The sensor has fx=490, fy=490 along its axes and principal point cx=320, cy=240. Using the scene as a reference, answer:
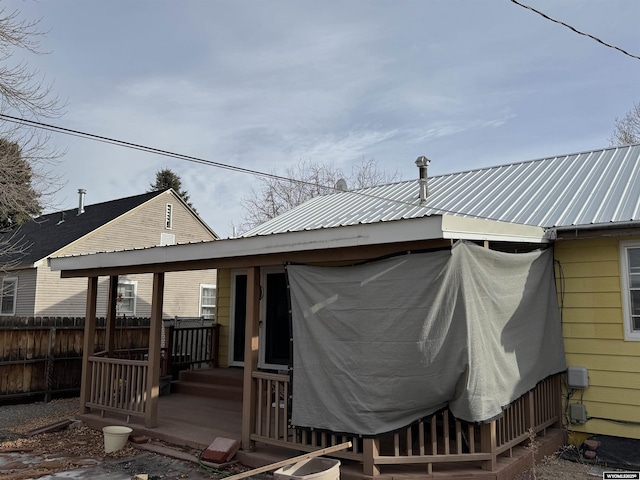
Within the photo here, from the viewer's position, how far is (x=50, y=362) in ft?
32.9

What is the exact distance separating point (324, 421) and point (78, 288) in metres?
15.0

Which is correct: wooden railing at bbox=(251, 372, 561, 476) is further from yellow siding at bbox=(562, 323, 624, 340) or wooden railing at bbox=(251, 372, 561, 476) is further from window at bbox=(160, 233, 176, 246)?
window at bbox=(160, 233, 176, 246)

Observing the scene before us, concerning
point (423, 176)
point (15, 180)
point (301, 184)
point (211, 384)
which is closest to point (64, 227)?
point (15, 180)

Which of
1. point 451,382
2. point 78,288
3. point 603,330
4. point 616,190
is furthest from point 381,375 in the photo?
point 78,288

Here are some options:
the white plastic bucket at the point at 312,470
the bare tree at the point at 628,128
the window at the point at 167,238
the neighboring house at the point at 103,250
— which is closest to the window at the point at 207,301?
the neighboring house at the point at 103,250

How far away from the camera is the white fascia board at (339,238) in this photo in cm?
431

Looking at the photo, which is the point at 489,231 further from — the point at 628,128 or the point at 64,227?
the point at 628,128

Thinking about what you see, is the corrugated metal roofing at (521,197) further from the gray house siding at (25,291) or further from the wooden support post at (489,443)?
the gray house siding at (25,291)

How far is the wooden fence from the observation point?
947 centimetres

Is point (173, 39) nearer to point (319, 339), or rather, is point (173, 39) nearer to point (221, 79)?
point (221, 79)

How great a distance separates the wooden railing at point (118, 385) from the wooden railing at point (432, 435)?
2048mm

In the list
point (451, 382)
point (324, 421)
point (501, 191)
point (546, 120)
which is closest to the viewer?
point (451, 382)

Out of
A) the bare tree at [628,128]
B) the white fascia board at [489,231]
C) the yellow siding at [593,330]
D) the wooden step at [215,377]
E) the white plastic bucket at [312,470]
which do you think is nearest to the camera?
the white plastic bucket at [312,470]

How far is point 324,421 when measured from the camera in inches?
189
